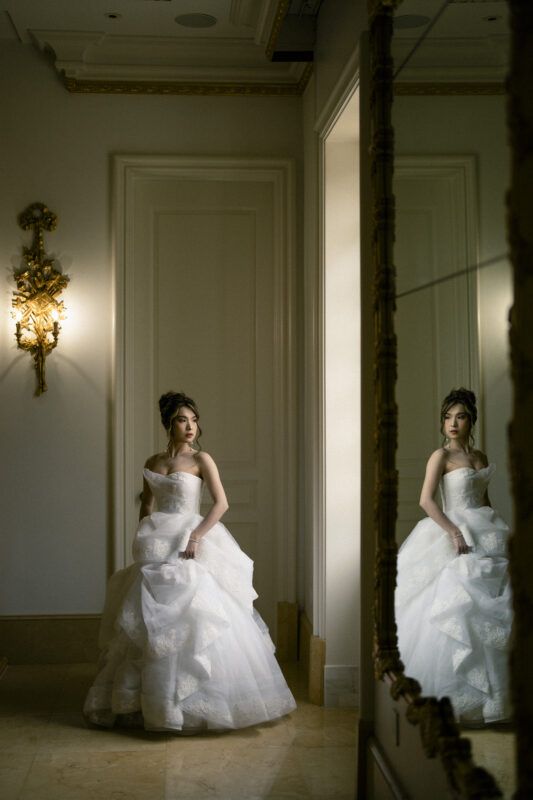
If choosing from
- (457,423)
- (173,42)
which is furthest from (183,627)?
(173,42)

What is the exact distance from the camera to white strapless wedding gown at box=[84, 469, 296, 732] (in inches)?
172

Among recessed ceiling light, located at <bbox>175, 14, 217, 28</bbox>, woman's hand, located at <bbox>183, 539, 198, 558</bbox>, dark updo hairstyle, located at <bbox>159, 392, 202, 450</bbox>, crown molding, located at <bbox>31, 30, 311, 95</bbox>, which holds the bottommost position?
woman's hand, located at <bbox>183, 539, 198, 558</bbox>

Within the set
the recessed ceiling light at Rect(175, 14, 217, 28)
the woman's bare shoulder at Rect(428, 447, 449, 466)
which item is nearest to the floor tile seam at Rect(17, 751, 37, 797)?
the woman's bare shoulder at Rect(428, 447, 449, 466)

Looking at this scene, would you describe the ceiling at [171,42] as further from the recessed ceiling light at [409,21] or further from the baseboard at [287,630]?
the baseboard at [287,630]

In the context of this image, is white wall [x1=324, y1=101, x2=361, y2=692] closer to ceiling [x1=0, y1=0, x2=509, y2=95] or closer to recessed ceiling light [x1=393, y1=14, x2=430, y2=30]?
ceiling [x1=0, y1=0, x2=509, y2=95]

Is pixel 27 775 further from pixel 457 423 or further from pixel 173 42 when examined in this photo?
pixel 173 42

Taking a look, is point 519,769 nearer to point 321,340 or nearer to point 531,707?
point 531,707

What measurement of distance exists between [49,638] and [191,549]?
1.62 meters

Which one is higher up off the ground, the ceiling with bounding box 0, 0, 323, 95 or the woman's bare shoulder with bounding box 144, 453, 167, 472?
the ceiling with bounding box 0, 0, 323, 95

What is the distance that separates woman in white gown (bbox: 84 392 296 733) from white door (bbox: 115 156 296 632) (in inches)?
37.5

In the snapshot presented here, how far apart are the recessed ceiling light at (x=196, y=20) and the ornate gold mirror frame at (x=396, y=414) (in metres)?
2.35

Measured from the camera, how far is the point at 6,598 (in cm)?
575

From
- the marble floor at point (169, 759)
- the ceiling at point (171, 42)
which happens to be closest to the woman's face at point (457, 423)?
the marble floor at point (169, 759)

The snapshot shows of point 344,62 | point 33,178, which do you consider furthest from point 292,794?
point 33,178
